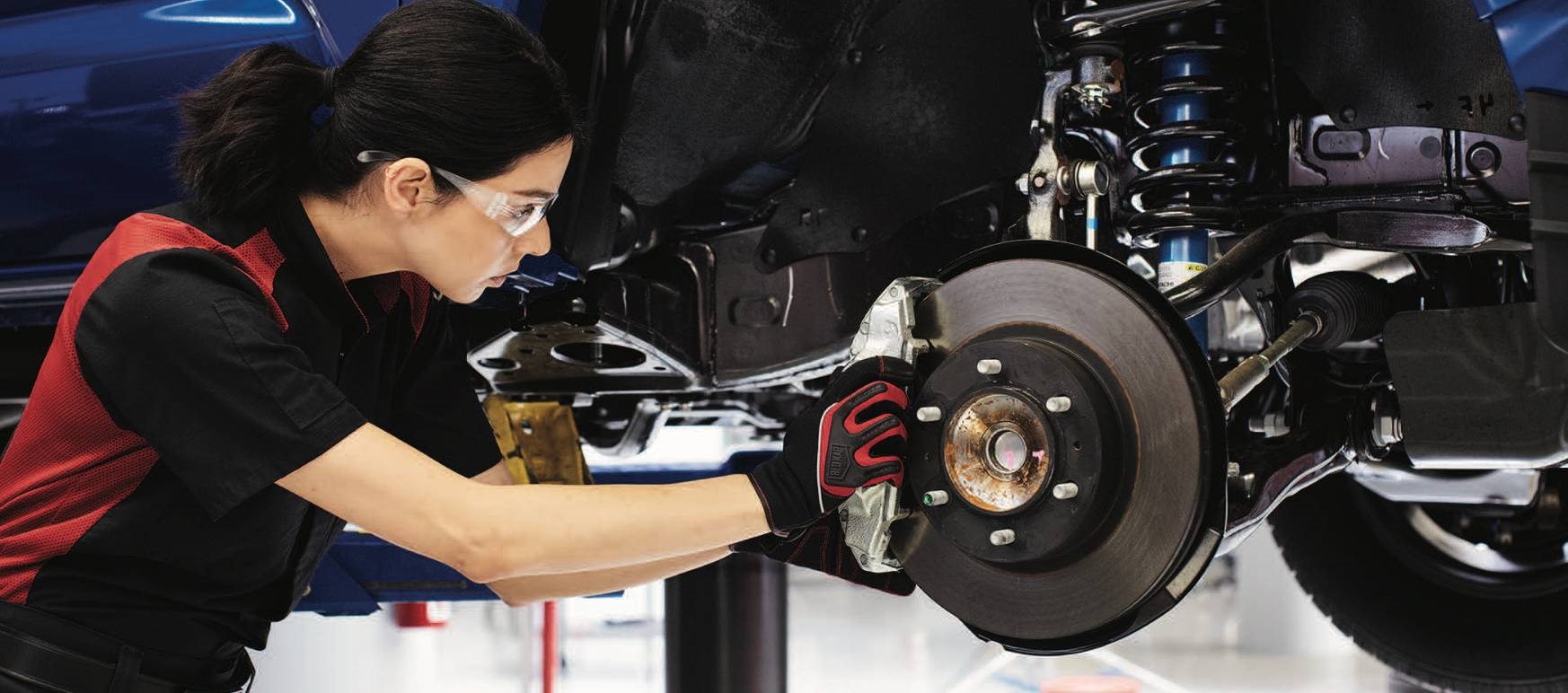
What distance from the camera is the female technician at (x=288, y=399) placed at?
3.88 feet

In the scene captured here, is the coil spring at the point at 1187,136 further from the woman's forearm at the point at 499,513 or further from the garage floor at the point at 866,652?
the garage floor at the point at 866,652

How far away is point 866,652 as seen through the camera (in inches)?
207

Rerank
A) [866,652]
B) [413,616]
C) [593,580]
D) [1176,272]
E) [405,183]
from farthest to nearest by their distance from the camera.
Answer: [866,652] → [413,616] → [593,580] → [1176,272] → [405,183]

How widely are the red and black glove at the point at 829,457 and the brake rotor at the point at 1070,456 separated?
0.21 ft

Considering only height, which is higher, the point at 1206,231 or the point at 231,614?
the point at 1206,231

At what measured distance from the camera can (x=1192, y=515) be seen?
126 centimetres

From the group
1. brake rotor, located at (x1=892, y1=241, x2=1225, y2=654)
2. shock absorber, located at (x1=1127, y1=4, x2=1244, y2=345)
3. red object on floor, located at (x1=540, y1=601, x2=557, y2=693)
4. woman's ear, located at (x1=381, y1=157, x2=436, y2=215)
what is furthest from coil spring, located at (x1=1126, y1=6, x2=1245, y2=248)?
red object on floor, located at (x1=540, y1=601, x2=557, y2=693)

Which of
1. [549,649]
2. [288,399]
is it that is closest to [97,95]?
[288,399]

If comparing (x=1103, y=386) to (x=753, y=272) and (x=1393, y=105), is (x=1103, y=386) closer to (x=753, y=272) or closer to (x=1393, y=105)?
(x=1393, y=105)

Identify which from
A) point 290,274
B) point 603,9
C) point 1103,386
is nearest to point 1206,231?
point 1103,386

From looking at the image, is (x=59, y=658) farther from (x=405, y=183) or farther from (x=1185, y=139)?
(x=1185, y=139)

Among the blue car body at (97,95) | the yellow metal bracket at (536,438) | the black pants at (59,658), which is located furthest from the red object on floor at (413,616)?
the black pants at (59,658)

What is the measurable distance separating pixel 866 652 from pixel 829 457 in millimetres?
4140

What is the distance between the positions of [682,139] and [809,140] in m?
0.18
